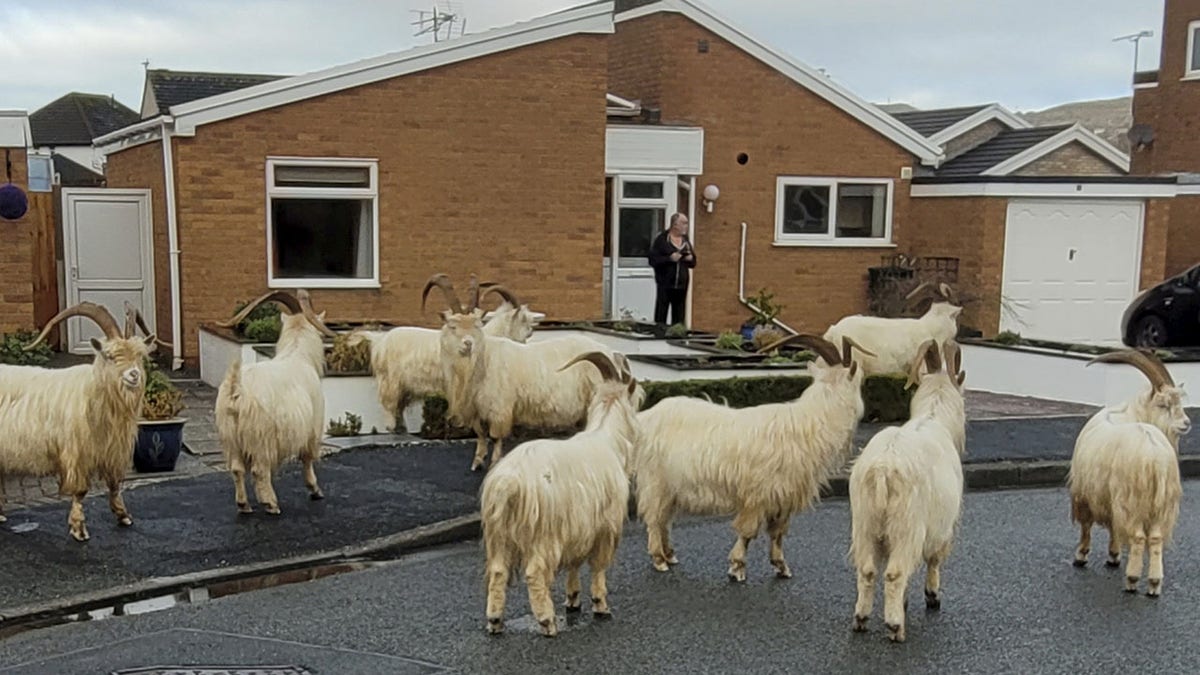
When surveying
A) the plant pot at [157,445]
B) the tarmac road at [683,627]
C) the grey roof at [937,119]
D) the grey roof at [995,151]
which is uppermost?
the grey roof at [937,119]

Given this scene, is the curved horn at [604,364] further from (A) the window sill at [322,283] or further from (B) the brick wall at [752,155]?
(B) the brick wall at [752,155]

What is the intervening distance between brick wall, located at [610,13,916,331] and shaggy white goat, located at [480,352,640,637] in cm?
1336

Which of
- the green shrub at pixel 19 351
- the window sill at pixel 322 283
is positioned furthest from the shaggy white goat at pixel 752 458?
the window sill at pixel 322 283

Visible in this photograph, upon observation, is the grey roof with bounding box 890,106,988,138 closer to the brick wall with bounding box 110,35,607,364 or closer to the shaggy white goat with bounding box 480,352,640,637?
the brick wall with bounding box 110,35,607,364

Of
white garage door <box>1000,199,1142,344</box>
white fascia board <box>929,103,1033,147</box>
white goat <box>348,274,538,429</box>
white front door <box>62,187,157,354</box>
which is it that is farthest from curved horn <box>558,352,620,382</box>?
white fascia board <box>929,103,1033,147</box>

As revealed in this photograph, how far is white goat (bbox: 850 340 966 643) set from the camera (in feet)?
21.5

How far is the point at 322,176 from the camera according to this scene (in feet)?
53.9

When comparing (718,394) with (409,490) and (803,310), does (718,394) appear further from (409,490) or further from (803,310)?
(803,310)

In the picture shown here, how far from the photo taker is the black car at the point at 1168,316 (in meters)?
18.0

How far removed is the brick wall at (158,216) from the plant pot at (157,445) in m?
6.18

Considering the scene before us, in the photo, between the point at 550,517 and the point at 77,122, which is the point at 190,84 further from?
the point at 77,122

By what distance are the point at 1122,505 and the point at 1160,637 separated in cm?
108

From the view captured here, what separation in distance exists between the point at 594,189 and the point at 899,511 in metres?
12.0

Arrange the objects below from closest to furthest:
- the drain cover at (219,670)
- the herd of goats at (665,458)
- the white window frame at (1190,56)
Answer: the drain cover at (219,670), the herd of goats at (665,458), the white window frame at (1190,56)
